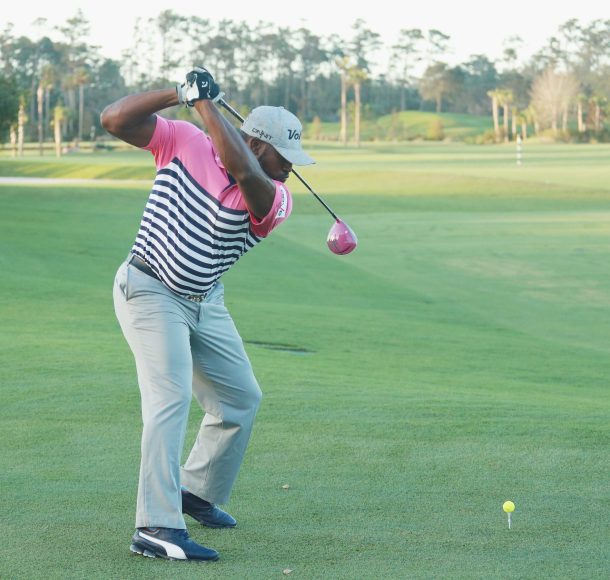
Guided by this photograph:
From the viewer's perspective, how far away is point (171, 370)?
17.2ft

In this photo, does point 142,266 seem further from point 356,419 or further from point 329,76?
point 329,76

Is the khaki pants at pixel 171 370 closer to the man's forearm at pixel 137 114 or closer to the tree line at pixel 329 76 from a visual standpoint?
the man's forearm at pixel 137 114

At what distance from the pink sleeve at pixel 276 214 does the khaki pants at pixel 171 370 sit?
19.4 inches

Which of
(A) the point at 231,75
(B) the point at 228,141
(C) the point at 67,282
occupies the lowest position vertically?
(C) the point at 67,282

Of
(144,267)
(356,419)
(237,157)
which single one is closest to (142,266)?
(144,267)

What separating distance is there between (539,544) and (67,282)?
1328 centimetres

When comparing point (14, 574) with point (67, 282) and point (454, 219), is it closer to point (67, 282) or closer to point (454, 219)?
point (67, 282)

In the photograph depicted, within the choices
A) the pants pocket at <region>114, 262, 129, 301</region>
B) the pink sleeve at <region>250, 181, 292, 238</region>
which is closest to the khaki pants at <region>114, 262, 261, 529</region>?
the pants pocket at <region>114, 262, 129, 301</region>

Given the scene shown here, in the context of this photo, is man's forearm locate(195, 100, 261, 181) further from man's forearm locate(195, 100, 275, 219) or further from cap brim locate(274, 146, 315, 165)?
cap brim locate(274, 146, 315, 165)

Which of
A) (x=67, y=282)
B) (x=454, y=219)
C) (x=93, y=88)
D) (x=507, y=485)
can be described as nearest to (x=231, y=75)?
(x=93, y=88)

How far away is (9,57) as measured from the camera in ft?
479

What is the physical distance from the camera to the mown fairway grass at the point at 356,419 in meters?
5.14

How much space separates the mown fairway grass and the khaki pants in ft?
1.12

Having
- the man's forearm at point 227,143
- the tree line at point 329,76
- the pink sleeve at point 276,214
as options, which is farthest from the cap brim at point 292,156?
the tree line at point 329,76
